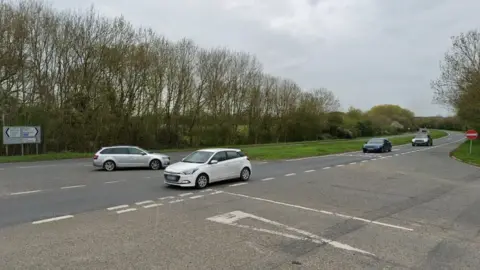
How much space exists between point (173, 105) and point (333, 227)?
3547 cm

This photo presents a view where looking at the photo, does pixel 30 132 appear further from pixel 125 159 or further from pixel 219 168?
pixel 219 168

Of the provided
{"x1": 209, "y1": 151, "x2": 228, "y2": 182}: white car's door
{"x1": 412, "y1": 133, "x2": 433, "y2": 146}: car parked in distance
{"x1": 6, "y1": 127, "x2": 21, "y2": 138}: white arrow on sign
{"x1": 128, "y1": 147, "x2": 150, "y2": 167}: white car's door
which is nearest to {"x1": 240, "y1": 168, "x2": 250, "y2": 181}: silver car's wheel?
{"x1": 209, "y1": 151, "x2": 228, "y2": 182}: white car's door

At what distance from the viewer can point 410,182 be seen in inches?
577

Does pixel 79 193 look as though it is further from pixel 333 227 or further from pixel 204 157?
pixel 333 227

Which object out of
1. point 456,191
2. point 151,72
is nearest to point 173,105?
point 151,72

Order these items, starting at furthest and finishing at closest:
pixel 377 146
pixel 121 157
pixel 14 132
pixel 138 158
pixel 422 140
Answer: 1. pixel 422 140
2. pixel 377 146
3. pixel 14 132
4. pixel 138 158
5. pixel 121 157

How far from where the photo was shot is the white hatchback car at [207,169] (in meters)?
12.4

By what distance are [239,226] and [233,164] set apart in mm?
6837

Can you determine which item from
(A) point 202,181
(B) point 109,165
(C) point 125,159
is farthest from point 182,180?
(B) point 109,165

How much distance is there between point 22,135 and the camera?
2722 centimetres

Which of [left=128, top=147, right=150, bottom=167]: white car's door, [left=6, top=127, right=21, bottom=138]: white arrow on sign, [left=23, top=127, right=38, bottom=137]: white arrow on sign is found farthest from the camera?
[left=23, top=127, right=38, bottom=137]: white arrow on sign

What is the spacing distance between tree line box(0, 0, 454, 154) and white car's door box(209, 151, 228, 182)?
2254 centimetres

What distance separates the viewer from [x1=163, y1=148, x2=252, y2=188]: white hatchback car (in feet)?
40.6

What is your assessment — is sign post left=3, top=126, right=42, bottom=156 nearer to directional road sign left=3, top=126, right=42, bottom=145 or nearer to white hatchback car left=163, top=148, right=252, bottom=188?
directional road sign left=3, top=126, right=42, bottom=145
